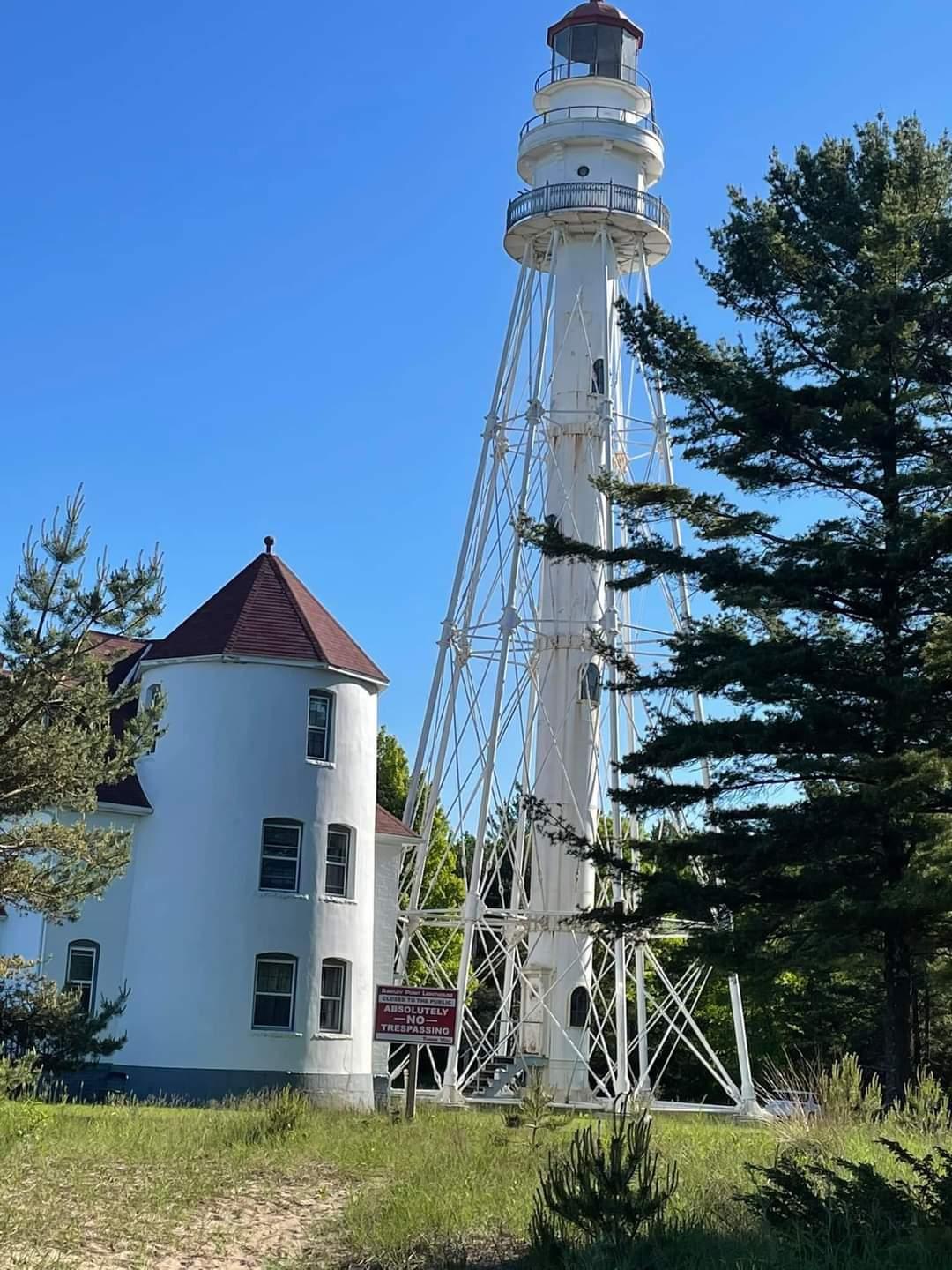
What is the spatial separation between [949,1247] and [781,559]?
10.7 m

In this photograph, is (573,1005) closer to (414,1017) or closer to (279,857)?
(279,857)

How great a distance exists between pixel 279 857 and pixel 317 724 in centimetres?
286

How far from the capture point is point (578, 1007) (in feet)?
105

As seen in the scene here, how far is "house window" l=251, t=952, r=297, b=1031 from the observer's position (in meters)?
30.6

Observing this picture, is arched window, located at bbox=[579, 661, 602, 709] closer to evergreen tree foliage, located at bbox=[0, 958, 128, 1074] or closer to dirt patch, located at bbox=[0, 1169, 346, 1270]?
evergreen tree foliage, located at bbox=[0, 958, 128, 1074]

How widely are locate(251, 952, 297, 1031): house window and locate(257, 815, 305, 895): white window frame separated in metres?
1.23

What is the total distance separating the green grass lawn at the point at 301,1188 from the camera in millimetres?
12773

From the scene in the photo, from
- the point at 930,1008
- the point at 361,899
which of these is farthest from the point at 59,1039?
the point at 930,1008

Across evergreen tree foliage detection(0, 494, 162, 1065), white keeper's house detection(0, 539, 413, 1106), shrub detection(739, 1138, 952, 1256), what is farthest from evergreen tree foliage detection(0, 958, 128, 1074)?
white keeper's house detection(0, 539, 413, 1106)

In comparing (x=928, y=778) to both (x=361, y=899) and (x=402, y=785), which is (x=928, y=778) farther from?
(x=402, y=785)

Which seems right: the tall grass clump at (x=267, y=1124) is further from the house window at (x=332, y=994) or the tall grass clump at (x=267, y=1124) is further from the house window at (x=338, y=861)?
the house window at (x=338, y=861)

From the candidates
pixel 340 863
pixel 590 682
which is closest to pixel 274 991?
pixel 340 863

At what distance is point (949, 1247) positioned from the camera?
31.9ft

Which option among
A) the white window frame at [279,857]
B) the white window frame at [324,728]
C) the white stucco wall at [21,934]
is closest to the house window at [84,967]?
the white stucco wall at [21,934]
